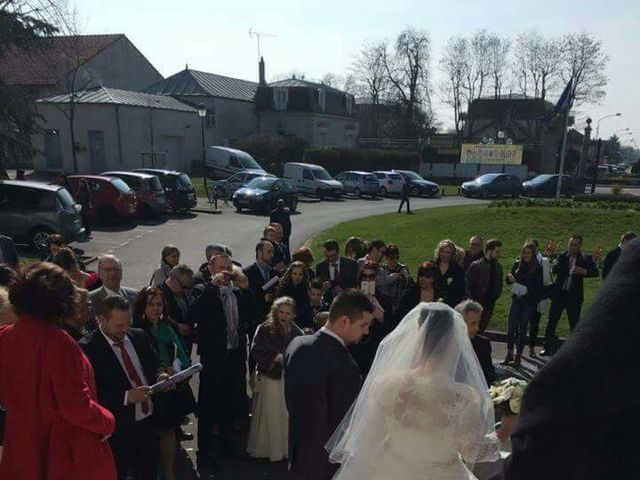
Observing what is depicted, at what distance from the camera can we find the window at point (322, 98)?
49.8m

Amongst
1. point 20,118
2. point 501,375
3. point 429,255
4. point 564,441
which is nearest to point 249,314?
point 501,375

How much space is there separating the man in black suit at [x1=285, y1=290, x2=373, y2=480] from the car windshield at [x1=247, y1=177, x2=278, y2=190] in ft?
70.8

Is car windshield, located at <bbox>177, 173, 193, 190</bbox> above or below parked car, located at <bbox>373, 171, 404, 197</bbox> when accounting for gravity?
above

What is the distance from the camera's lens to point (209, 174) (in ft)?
120

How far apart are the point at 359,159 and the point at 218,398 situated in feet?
131

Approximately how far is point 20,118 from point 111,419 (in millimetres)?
19052

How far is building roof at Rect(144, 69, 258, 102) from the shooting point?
43.4m

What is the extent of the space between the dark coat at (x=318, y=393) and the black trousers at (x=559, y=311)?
6.03 metres

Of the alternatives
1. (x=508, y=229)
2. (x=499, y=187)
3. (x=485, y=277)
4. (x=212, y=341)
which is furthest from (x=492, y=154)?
(x=212, y=341)

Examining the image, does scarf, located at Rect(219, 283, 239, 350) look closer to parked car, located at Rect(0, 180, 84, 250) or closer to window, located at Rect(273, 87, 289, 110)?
parked car, located at Rect(0, 180, 84, 250)

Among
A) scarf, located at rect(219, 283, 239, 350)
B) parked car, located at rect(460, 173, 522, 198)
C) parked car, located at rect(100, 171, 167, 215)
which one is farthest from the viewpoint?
parked car, located at rect(460, 173, 522, 198)

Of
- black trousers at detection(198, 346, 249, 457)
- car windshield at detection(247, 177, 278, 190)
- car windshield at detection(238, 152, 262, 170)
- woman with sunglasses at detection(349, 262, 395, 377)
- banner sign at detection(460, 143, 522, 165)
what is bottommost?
black trousers at detection(198, 346, 249, 457)

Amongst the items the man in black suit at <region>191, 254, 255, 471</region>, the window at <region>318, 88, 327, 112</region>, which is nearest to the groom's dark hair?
the man in black suit at <region>191, 254, 255, 471</region>

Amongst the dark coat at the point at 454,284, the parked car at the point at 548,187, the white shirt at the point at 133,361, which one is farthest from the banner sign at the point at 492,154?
the white shirt at the point at 133,361
